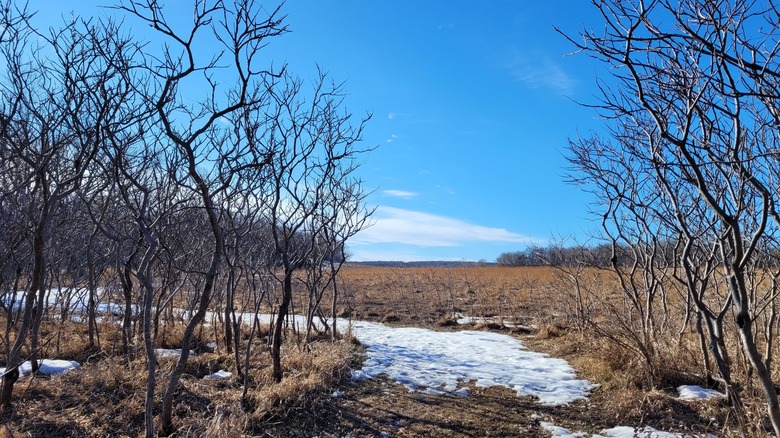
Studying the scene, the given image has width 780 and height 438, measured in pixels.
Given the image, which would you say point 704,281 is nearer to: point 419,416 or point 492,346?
point 419,416

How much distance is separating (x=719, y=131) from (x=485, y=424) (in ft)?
11.0

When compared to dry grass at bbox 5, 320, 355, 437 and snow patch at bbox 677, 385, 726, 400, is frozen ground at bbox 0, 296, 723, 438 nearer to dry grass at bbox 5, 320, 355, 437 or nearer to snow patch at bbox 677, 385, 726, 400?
snow patch at bbox 677, 385, 726, 400

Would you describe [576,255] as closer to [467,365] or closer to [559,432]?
[467,365]

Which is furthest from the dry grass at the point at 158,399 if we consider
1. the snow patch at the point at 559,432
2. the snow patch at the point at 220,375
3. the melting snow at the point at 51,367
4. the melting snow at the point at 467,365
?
the snow patch at the point at 559,432

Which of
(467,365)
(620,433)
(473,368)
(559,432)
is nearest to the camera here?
(620,433)

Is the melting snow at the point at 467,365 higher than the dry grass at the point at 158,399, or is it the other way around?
the dry grass at the point at 158,399

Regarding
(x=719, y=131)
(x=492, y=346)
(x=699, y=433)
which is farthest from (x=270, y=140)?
(x=492, y=346)

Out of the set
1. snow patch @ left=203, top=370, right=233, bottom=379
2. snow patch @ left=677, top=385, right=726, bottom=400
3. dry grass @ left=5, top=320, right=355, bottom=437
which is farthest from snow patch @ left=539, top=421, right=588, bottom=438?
snow patch @ left=203, top=370, right=233, bottom=379

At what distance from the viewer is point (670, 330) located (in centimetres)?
698

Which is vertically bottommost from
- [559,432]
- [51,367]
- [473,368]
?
[559,432]

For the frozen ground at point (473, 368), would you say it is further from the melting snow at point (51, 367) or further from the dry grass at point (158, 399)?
the dry grass at point (158, 399)

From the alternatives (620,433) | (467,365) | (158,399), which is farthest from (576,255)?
(158,399)

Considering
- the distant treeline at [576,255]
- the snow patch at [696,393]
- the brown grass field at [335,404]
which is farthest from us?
the distant treeline at [576,255]

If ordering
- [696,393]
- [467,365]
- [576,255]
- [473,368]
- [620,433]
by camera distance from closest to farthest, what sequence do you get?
[620,433] < [696,393] < [473,368] < [467,365] < [576,255]
